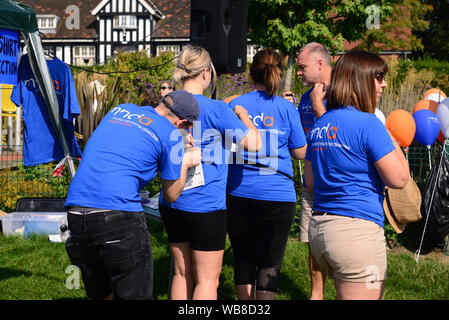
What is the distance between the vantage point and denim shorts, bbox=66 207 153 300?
7.79 feet

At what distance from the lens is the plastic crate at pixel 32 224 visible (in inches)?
239

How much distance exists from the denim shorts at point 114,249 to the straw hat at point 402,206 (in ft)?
4.76

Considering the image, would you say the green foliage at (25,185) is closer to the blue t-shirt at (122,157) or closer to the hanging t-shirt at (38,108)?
the hanging t-shirt at (38,108)

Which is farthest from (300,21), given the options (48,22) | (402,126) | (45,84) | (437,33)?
(48,22)

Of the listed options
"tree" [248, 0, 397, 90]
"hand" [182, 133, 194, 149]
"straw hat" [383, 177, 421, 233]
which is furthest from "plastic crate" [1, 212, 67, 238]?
"tree" [248, 0, 397, 90]

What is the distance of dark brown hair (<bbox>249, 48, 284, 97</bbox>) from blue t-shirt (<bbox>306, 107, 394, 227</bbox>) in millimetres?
844

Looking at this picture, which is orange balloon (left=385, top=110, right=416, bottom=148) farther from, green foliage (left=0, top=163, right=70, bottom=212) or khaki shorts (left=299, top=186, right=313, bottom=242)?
green foliage (left=0, top=163, right=70, bottom=212)

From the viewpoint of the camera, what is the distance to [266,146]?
3.21 meters

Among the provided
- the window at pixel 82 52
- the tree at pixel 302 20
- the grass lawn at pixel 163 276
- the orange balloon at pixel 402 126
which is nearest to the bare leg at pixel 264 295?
the grass lawn at pixel 163 276

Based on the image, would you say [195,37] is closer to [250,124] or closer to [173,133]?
[250,124]

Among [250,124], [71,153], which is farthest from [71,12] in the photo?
[250,124]

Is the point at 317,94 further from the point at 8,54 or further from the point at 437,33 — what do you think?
the point at 437,33

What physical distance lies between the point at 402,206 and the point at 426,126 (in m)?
2.99

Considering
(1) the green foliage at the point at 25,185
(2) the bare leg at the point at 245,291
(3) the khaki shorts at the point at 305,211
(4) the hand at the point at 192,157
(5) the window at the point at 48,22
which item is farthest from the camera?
(5) the window at the point at 48,22
